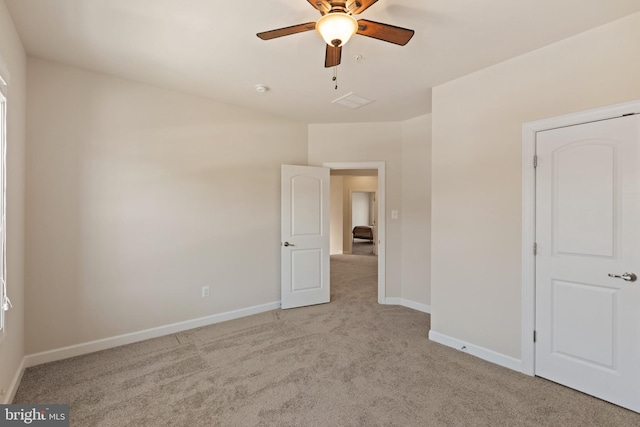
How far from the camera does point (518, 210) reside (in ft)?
8.25

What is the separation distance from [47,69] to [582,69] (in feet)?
14.3

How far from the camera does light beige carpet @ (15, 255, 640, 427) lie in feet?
6.38

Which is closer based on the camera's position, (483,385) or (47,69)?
(483,385)

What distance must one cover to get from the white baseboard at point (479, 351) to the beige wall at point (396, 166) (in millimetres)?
1035

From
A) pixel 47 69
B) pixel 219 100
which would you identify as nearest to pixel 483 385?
pixel 219 100

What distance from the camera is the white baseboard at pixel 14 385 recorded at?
1.98 meters

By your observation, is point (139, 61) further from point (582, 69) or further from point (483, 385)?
point (483, 385)

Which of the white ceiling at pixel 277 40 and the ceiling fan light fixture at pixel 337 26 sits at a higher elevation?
the white ceiling at pixel 277 40

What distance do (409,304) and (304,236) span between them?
1.77 metres

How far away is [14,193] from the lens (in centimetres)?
219

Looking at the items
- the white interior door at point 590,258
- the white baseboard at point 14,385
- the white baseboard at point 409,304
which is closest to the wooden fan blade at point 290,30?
the white interior door at point 590,258

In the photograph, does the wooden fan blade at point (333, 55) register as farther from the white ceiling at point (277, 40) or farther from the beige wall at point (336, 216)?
the beige wall at point (336, 216)

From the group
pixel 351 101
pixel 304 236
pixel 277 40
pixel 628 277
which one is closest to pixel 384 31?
pixel 277 40

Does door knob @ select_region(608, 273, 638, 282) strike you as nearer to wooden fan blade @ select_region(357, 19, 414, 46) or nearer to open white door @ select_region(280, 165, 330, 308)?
wooden fan blade @ select_region(357, 19, 414, 46)
